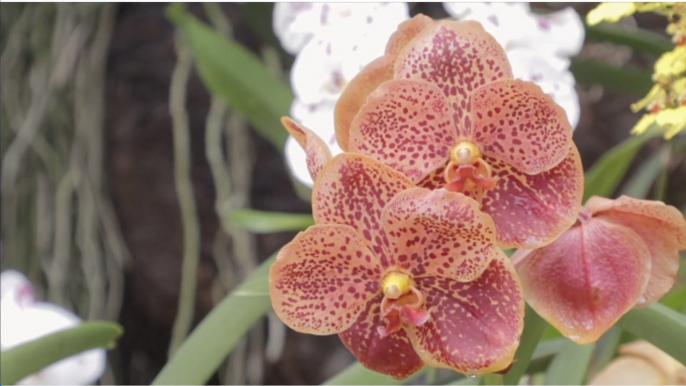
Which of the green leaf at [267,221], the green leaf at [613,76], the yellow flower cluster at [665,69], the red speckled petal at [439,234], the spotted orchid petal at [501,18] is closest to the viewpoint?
the red speckled petal at [439,234]

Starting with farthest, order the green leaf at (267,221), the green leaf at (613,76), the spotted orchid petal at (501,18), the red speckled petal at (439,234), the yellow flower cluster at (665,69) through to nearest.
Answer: the green leaf at (613,76) → the green leaf at (267,221) → the spotted orchid petal at (501,18) → the yellow flower cluster at (665,69) → the red speckled petal at (439,234)

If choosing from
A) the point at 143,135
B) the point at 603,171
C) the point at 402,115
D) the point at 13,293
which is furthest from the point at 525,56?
the point at 143,135

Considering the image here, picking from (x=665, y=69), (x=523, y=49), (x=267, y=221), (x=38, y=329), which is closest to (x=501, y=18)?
(x=523, y=49)

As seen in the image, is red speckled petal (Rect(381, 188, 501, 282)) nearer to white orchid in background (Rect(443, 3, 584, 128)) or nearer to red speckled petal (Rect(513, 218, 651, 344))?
red speckled petal (Rect(513, 218, 651, 344))

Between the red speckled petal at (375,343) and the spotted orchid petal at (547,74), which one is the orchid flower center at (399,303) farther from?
the spotted orchid petal at (547,74)

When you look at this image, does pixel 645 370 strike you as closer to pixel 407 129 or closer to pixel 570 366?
pixel 570 366

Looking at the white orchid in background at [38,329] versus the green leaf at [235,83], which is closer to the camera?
the white orchid in background at [38,329]

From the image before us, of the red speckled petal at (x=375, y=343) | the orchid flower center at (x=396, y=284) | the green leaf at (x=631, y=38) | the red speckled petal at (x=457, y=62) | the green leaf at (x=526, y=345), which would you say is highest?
the red speckled petal at (x=457, y=62)

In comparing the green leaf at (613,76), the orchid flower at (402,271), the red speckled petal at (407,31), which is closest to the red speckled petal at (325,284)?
the orchid flower at (402,271)
